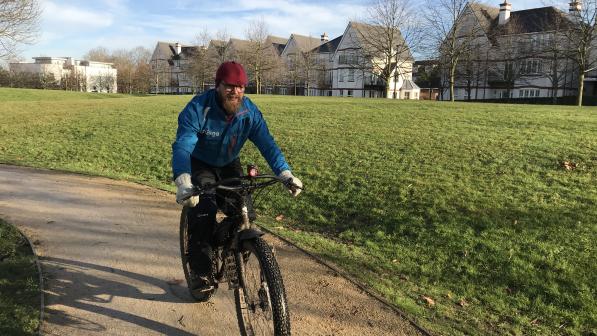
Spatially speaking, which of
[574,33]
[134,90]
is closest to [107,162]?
[574,33]

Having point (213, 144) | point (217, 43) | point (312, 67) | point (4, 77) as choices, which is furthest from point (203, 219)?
point (4, 77)

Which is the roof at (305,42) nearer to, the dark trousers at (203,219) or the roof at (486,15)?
the roof at (486,15)

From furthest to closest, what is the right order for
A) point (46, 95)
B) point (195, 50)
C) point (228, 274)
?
point (195, 50) → point (46, 95) → point (228, 274)

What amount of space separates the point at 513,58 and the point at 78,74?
5859 cm

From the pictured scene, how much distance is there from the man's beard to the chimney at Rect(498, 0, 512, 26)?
54.3 meters

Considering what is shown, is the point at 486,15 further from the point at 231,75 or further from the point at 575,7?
the point at 231,75

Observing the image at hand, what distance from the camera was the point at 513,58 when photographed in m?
47.7

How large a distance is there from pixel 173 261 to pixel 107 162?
7470 mm

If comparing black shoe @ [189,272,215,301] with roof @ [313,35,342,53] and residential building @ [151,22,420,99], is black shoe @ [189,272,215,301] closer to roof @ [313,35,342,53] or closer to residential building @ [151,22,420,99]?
residential building @ [151,22,420,99]

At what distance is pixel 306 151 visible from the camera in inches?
428

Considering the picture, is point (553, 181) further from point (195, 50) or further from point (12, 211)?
point (195, 50)

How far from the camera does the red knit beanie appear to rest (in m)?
3.27

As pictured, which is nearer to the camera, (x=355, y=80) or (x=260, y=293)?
(x=260, y=293)

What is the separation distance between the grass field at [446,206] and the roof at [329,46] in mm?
53918
